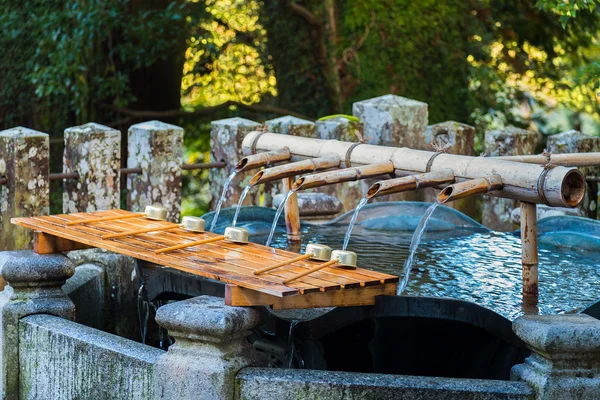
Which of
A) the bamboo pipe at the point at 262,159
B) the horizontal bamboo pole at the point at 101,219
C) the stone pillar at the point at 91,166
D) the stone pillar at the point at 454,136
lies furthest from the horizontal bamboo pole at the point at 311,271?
the stone pillar at the point at 454,136

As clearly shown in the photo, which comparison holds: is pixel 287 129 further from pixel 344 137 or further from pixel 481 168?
pixel 481 168

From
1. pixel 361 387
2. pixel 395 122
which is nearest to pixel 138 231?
pixel 361 387

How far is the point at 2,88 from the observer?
959 cm

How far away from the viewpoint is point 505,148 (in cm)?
668

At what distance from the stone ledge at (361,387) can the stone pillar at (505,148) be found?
341 cm

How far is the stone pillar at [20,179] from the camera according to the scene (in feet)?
18.5

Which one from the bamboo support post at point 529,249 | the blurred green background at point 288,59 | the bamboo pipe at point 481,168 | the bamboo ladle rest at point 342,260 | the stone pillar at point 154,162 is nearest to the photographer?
the bamboo ladle rest at point 342,260

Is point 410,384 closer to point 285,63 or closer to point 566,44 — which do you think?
point 285,63

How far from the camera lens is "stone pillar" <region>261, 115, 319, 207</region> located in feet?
21.8

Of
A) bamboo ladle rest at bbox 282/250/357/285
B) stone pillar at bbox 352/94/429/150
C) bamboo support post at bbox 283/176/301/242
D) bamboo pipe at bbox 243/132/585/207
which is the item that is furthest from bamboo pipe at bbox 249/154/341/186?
stone pillar at bbox 352/94/429/150

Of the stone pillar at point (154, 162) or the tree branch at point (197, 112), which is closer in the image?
the stone pillar at point (154, 162)

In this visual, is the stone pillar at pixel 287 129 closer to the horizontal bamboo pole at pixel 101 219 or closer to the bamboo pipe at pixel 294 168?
the bamboo pipe at pixel 294 168

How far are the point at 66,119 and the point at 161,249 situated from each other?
6.08 meters

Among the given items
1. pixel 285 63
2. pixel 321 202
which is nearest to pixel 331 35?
pixel 285 63
